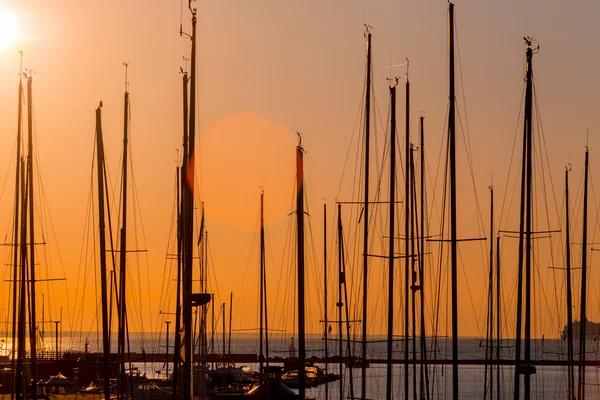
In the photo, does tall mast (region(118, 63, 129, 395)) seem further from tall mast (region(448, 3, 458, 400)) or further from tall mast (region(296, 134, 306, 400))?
tall mast (region(448, 3, 458, 400))

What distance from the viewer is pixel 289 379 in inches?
3408

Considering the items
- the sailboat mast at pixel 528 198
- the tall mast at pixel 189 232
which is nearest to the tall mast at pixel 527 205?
the sailboat mast at pixel 528 198

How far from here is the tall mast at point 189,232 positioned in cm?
2766

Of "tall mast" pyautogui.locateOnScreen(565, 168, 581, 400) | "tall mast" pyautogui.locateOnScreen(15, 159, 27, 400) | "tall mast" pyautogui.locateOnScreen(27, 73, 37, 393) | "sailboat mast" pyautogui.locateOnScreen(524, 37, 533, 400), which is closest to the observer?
"sailboat mast" pyautogui.locateOnScreen(524, 37, 533, 400)

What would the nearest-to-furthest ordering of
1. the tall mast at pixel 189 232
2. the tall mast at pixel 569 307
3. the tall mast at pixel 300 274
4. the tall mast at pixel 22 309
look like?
the tall mast at pixel 189 232 → the tall mast at pixel 300 274 → the tall mast at pixel 22 309 → the tall mast at pixel 569 307

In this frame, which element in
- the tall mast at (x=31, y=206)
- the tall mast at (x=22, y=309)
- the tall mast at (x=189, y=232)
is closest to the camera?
the tall mast at (x=189, y=232)

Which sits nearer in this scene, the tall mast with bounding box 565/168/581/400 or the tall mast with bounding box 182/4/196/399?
the tall mast with bounding box 182/4/196/399

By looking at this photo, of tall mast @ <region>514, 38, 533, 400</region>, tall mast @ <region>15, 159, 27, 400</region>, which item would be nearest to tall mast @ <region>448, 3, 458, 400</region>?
tall mast @ <region>514, 38, 533, 400</region>

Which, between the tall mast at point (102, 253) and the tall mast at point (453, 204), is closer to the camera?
the tall mast at point (453, 204)

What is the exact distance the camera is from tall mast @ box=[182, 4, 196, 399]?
27656 mm

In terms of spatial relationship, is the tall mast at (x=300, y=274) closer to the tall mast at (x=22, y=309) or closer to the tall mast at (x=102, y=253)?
the tall mast at (x=102, y=253)

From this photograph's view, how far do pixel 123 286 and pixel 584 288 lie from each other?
62.2 ft

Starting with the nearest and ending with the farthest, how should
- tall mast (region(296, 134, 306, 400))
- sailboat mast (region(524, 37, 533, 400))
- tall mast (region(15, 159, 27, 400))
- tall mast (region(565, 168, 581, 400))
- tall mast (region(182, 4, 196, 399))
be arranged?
tall mast (region(182, 4, 196, 399)) < tall mast (region(296, 134, 306, 400)) < sailboat mast (region(524, 37, 533, 400)) < tall mast (region(15, 159, 27, 400)) < tall mast (region(565, 168, 581, 400))

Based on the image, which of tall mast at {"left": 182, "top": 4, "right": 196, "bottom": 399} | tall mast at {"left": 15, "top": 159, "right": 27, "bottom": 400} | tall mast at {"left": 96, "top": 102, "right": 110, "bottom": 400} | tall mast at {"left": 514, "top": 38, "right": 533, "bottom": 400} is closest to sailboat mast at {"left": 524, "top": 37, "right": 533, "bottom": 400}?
tall mast at {"left": 514, "top": 38, "right": 533, "bottom": 400}
